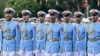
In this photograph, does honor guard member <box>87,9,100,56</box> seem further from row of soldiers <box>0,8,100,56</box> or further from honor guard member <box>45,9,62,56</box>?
honor guard member <box>45,9,62,56</box>

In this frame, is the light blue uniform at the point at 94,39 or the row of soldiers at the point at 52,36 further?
the row of soldiers at the point at 52,36

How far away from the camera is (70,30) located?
736 inches

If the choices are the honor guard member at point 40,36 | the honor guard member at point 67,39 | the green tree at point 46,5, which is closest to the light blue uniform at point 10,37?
the honor guard member at point 40,36

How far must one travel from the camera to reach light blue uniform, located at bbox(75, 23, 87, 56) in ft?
61.0

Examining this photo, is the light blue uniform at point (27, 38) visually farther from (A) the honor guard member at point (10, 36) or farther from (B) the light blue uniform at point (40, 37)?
(A) the honor guard member at point (10, 36)

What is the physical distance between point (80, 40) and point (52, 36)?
87cm

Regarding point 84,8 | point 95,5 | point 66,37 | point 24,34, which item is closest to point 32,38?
point 24,34

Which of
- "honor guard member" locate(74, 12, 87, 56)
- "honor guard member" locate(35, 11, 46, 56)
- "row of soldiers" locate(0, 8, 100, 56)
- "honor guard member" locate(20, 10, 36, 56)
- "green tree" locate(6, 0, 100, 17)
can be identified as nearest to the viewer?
"row of soldiers" locate(0, 8, 100, 56)

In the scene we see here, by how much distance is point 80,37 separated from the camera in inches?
734

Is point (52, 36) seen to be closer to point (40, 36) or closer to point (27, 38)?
point (27, 38)

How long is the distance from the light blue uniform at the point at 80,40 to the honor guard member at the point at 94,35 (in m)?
0.58

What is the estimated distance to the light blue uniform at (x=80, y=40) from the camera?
18.6m

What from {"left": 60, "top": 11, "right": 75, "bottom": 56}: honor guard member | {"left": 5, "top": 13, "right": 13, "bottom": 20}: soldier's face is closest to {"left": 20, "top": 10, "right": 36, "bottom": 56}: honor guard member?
{"left": 5, "top": 13, "right": 13, "bottom": 20}: soldier's face

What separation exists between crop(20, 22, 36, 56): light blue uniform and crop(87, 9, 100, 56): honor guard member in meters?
2.53
